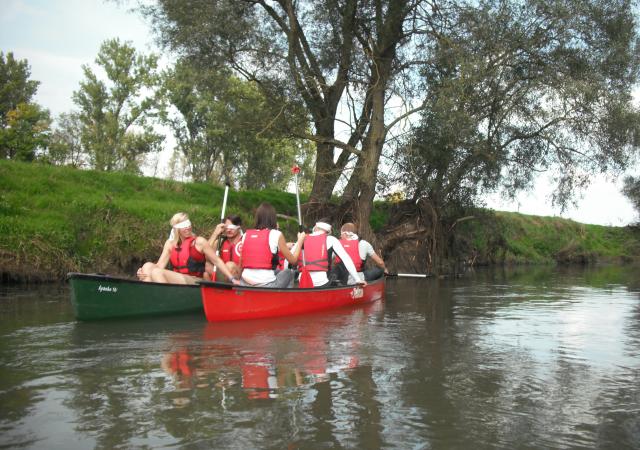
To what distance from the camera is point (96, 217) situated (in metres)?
15.8

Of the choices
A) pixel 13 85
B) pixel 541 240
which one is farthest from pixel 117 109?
pixel 541 240

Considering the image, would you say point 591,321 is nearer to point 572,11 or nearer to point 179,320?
point 179,320

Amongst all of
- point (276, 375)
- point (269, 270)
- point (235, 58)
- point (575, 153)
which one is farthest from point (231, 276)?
point (575, 153)

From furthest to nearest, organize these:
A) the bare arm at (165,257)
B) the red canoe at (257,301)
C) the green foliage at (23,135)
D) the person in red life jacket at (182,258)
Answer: the green foliage at (23,135) → the bare arm at (165,257) → the person in red life jacket at (182,258) → the red canoe at (257,301)

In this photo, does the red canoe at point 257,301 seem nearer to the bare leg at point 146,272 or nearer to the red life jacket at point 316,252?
the red life jacket at point 316,252

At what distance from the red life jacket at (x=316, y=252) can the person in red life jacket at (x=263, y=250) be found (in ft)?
3.26

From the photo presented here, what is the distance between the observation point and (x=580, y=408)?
4.86 metres

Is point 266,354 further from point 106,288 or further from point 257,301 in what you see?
point 106,288

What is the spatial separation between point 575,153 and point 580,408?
1615 centimetres

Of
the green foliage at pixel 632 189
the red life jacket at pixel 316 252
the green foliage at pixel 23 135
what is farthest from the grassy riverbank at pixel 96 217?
the green foliage at pixel 23 135

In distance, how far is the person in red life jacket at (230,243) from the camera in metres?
10.4

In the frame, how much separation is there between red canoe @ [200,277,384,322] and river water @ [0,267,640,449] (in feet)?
0.75

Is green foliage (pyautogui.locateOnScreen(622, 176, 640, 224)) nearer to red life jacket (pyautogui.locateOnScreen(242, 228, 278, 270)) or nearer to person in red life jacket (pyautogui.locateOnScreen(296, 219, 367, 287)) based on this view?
person in red life jacket (pyautogui.locateOnScreen(296, 219, 367, 287))

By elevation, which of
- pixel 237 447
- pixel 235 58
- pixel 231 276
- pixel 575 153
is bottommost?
pixel 237 447
